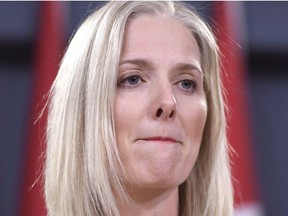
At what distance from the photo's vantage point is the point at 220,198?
85 cm

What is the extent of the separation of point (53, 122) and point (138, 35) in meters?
0.15

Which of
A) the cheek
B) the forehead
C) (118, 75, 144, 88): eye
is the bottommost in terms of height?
the cheek

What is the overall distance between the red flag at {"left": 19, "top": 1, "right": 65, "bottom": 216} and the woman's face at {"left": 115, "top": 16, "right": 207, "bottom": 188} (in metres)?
0.63

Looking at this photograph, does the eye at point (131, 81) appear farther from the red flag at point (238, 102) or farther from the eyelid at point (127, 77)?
the red flag at point (238, 102)

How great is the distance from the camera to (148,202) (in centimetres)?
76

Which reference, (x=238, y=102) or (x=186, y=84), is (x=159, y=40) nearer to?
(x=186, y=84)

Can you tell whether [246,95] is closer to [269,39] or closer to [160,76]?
[269,39]

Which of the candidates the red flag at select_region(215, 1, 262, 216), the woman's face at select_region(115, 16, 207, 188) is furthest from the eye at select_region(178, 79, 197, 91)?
the red flag at select_region(215, 1, 262, 216)

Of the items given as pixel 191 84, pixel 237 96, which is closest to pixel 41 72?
pixel 237 96

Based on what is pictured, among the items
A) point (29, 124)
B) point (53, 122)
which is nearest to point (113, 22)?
point (53, 122)

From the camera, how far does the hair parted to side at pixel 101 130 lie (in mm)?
750

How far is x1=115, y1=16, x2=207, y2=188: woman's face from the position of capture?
28.4 inches

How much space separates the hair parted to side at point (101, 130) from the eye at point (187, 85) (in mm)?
42

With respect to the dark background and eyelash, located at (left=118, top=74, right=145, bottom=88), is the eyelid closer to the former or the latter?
eyelash, located at (left=118, top=74, right=145, bottom=88)
